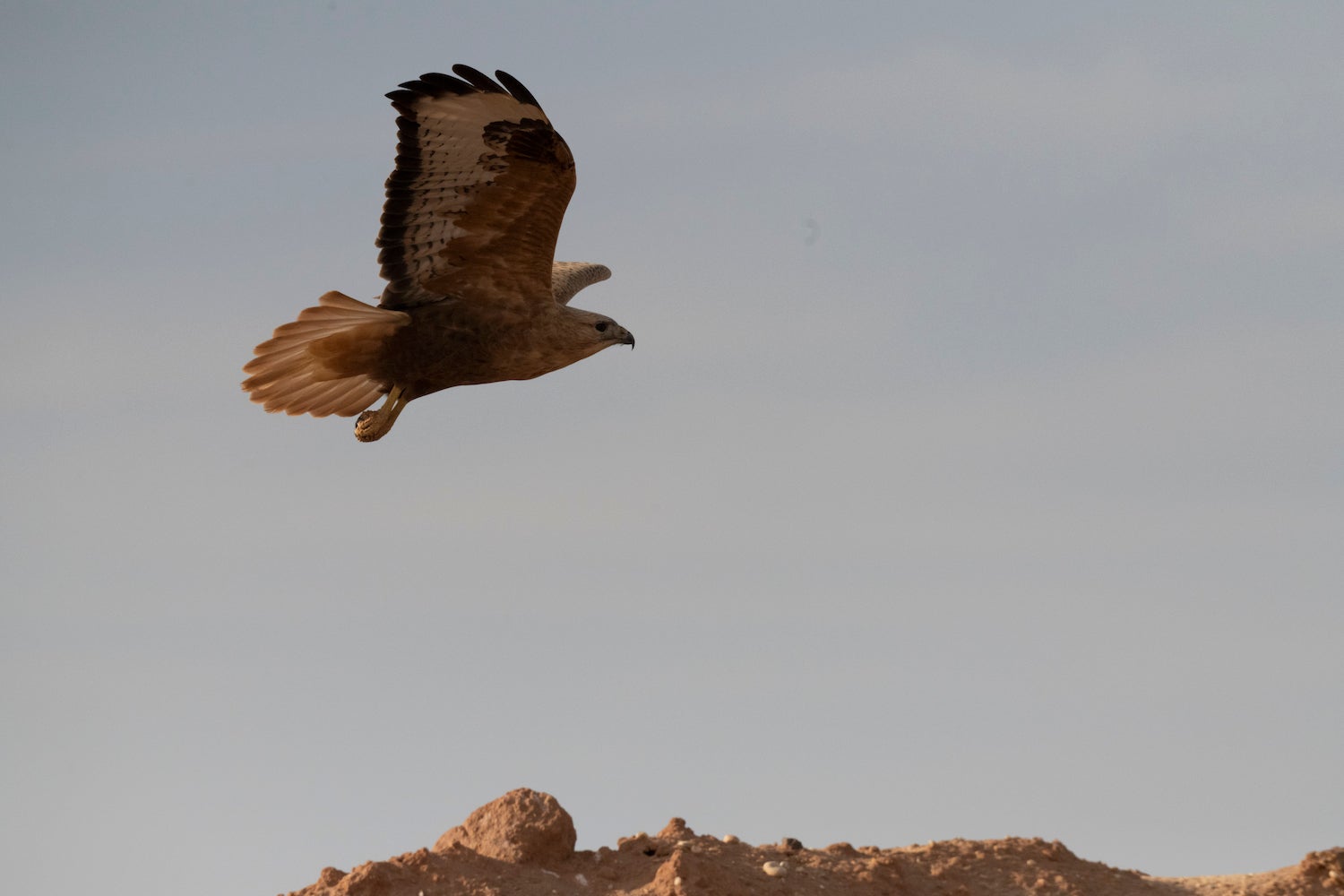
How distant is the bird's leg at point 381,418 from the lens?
10836mm

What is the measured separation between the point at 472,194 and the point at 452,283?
71 centimetres

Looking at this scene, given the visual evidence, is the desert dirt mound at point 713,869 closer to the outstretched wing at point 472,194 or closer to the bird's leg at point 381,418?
the bird's leg at point 381,418

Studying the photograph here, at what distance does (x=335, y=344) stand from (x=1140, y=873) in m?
6.52

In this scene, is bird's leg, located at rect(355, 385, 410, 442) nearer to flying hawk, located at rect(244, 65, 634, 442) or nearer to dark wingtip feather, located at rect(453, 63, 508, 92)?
flying hawk, located at rect(244, 65, 634, 442)

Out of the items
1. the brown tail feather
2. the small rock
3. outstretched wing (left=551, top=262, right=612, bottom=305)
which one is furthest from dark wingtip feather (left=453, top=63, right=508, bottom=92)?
the small rock

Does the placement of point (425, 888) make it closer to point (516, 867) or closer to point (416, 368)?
point (516, 867)

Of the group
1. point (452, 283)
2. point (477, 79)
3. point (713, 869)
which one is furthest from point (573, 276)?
point (713, 869)

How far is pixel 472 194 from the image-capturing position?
10422mm

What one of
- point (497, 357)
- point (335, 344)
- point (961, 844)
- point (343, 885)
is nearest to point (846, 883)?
point (961, 844)

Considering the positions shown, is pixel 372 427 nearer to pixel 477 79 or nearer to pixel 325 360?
pixel 325 360

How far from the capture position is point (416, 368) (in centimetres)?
1079

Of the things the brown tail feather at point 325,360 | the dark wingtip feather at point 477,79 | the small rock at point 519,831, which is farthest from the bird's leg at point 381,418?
the small rock at point 519,831

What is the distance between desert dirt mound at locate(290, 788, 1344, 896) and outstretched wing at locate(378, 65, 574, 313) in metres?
4.31

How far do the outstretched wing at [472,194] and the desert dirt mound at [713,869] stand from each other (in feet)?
14.2
